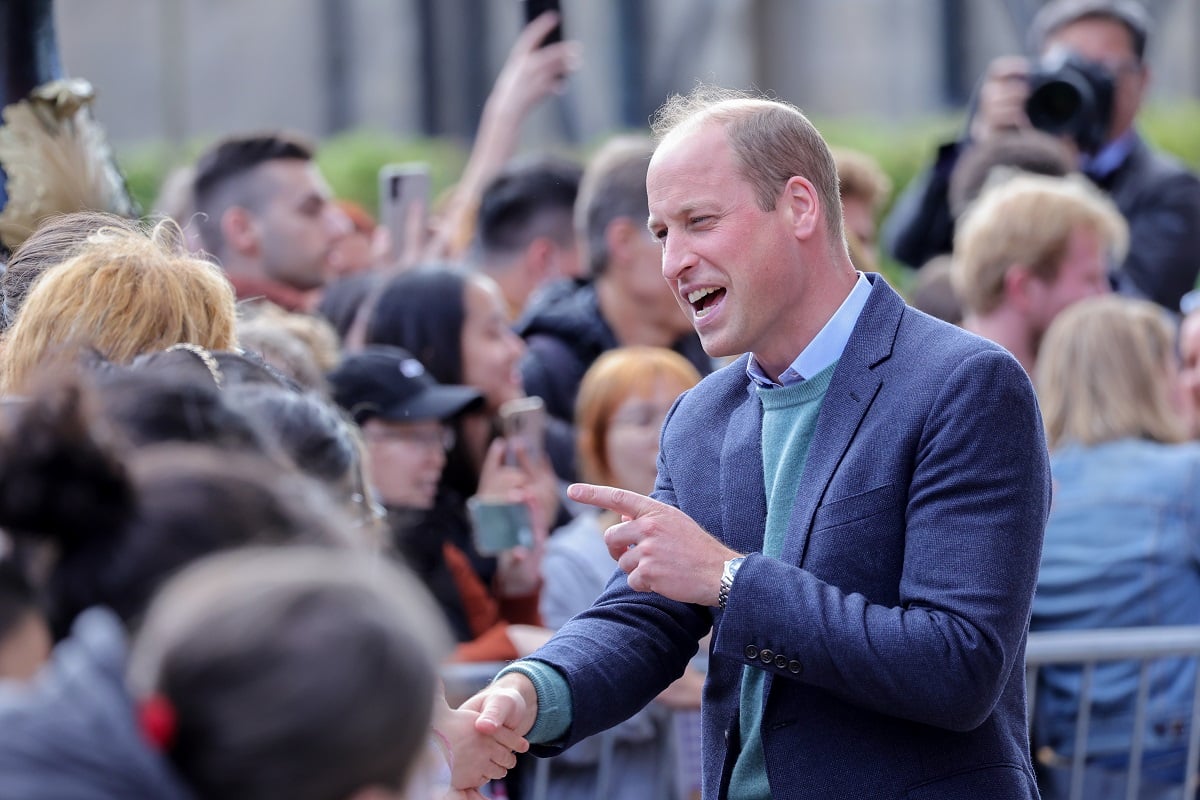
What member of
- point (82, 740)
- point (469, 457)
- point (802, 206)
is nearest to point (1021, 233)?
point (469, 457)

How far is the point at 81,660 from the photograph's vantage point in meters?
1.36

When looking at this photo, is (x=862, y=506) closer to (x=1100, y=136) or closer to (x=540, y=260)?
(x=540, y=260)

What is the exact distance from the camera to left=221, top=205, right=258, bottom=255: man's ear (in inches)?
212

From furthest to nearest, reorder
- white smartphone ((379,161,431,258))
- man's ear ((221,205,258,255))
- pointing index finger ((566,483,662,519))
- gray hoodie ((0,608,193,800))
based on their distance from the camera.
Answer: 1. white smartphone ((379,161,431,258))
2. man's ear ((221,205,258,255))
3. pointing index finger ((566,483,662,519))
4. gray hoodie ((0,608,193,800))

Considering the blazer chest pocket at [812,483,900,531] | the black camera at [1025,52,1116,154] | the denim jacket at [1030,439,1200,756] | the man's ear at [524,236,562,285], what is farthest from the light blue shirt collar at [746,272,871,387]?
the black camera at [1025,52,1116,154]

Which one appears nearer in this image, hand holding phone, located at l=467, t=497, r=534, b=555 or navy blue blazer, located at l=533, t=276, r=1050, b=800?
navy blue blazer, located at l=533, t=276, r=1050, b=800

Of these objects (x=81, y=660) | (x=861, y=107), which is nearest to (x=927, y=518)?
(x=81, y=660)

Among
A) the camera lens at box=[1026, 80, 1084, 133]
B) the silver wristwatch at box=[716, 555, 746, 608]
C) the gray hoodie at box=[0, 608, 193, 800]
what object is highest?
the gray hoodie at box=[0, 608, 193, 800]

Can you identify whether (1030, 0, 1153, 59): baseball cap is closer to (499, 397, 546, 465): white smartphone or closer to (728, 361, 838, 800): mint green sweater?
(499, 397, 546, 465): white smartphone

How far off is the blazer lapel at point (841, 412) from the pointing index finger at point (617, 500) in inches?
8.8

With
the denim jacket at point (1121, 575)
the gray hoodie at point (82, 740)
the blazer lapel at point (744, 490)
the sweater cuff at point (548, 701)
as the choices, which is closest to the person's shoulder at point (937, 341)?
the blazer lapel at point (744, 490)

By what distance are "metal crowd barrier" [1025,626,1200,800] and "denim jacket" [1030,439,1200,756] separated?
3 centimetres

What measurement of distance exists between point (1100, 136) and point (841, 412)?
4069 millimetres

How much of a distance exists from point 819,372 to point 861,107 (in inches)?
650
